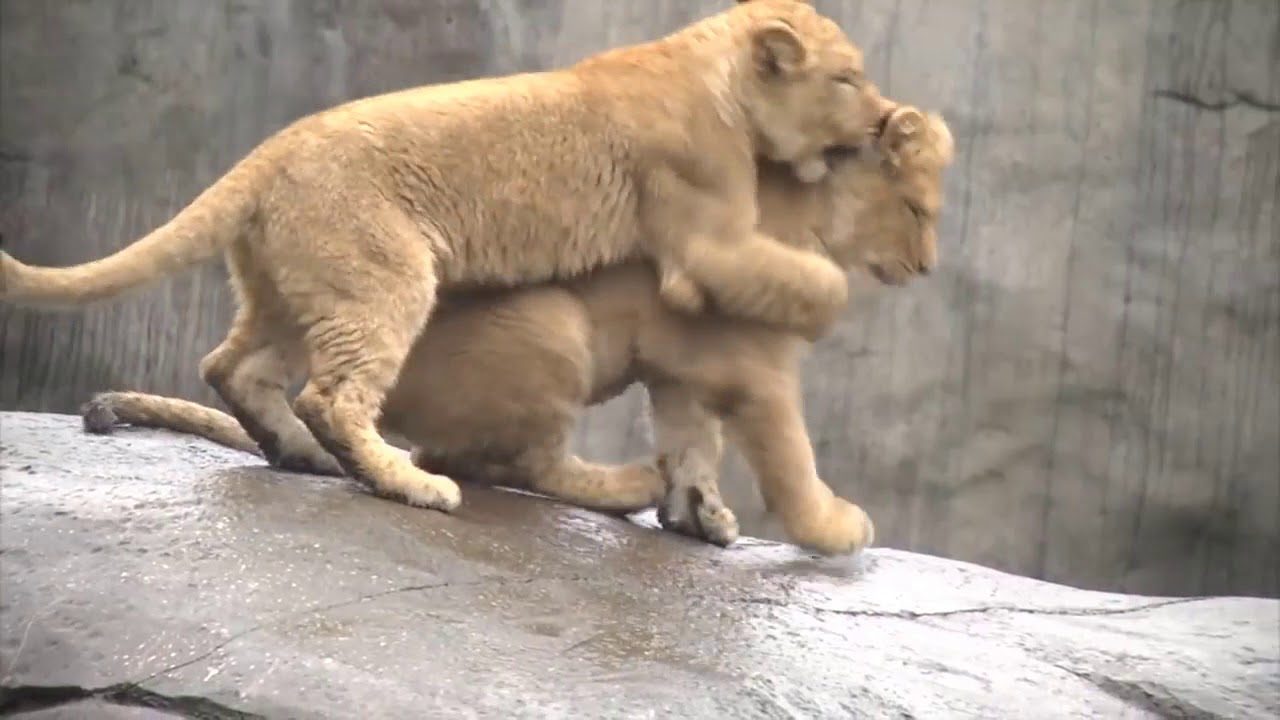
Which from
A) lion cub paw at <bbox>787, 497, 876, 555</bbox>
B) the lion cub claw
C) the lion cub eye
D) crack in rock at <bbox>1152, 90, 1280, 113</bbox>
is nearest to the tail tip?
the lion cub claw

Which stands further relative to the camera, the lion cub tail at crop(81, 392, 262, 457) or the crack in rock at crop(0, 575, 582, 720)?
the lion cub tail at crop(81, 392, 262, 457)

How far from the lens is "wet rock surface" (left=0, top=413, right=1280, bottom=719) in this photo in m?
2.13

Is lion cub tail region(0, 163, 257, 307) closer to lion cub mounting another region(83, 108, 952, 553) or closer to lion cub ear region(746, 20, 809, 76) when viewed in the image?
lion cub mounting another region(83, 108, 952, 553)

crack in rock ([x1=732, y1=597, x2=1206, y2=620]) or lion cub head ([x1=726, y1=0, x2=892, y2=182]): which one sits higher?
lion cub head ([x1=726, y1=0, x2=892, y2=182])

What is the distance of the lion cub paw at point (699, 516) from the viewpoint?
130 inches

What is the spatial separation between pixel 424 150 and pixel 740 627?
116cm

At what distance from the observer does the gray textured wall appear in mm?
5238

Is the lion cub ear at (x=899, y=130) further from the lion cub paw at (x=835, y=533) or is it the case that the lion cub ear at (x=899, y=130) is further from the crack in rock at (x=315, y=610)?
the crack in rock at (x=315, y=610)

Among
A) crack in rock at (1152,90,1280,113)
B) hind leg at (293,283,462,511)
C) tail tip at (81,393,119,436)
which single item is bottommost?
tail tip at (81,393,119,436)

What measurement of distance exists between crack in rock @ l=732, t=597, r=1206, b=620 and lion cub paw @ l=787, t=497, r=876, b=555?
32 centimetres

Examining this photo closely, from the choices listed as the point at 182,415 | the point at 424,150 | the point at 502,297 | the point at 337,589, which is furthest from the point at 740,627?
the point at 182,415

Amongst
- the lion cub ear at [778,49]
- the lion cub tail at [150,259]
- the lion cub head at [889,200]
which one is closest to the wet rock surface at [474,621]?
the lion cub tail at [150,259]

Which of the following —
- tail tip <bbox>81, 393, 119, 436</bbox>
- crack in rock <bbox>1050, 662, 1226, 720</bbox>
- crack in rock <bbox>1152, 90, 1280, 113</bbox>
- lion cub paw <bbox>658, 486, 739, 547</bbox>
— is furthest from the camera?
crack in rock <bbox>1152, 90, 1280, 113</bbox>

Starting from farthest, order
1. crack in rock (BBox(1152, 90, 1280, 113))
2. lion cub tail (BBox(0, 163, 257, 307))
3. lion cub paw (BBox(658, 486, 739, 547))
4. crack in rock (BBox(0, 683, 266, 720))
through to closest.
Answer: crack in rock (BBox(1152, 90, 1280, 113)) < lion cub paw (BBox(658, 486, 739, 547)) < lion cub tail (BBox(0, 163, 257, 307)) < crack in rock (BBox(0, 683, 266, 720))
